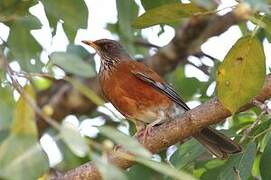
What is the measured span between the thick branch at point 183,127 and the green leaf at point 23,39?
0.59 metres

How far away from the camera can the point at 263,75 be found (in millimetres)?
3400

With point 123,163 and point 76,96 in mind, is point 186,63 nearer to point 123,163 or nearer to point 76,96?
point 76,96

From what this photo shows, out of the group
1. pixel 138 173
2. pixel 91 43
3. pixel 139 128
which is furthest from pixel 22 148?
pixel 91 43

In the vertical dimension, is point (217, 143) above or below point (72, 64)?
below

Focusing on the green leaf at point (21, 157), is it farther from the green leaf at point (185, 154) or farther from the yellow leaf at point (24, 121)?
the green leaf at point (185, 154)

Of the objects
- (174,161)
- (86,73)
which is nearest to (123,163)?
(174,161)

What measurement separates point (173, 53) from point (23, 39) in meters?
2.97

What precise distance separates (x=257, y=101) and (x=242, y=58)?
542mm

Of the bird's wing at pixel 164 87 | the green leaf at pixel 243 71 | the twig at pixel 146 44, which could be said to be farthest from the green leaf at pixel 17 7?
the twig at pixel 146 44

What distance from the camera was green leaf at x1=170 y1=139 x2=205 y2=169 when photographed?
159 inches

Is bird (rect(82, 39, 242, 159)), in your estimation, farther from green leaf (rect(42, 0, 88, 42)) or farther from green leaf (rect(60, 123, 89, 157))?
green leaf (rect(60, 123, 89, 157))

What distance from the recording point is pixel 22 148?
218 centimetres

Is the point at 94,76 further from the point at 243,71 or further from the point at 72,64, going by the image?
the point at 243,71

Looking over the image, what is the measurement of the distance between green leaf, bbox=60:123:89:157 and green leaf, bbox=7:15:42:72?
1.86 metres
